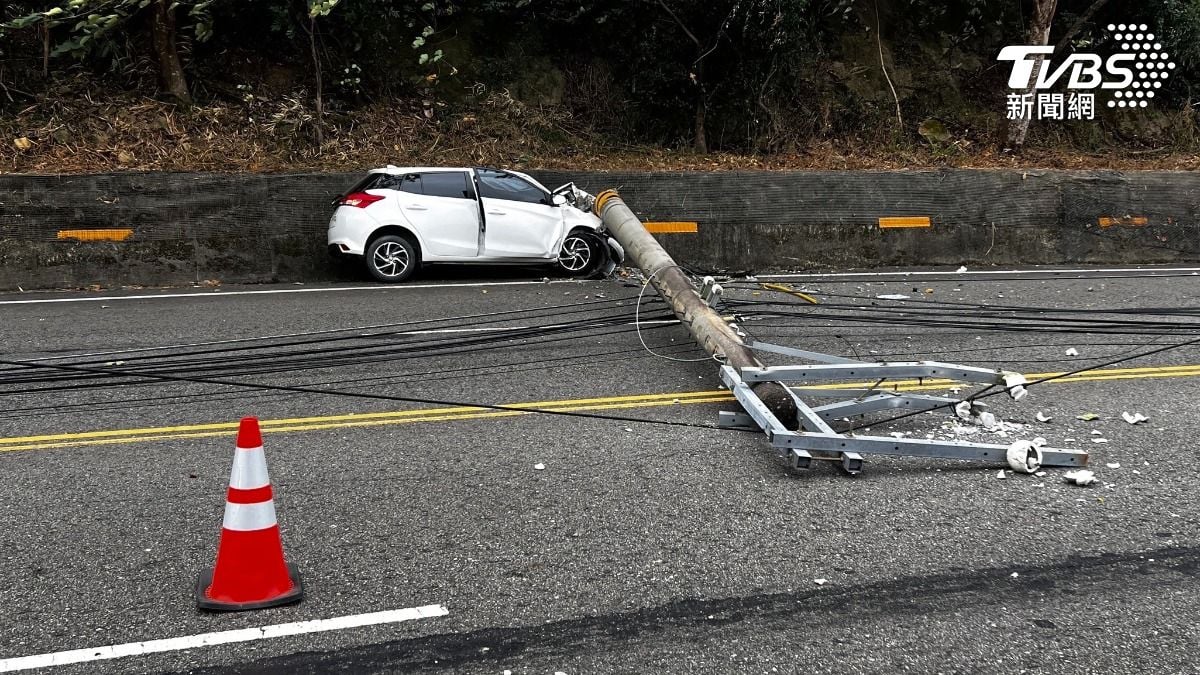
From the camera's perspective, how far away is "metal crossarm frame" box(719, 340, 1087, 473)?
5266mm

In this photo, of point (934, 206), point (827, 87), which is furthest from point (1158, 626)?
point (827, 87)

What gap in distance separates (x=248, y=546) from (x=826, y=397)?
4195 mm

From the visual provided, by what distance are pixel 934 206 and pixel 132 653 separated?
46.5 feet

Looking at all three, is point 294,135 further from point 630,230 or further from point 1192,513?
point 1192,513

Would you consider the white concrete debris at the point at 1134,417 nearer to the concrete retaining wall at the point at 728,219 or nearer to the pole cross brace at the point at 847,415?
the pole cross brace at the point at 847,415

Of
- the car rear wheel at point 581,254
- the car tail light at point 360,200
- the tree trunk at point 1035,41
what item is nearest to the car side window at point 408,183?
the car tail light at point 360,200

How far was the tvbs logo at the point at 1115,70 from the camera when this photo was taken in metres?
20.6

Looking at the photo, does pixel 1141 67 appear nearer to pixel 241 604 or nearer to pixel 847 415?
pixel 847 415

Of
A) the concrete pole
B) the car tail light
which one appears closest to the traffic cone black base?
the concrete pole

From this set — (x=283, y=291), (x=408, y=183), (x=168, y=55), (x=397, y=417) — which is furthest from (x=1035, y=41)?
(x=397, y=417)

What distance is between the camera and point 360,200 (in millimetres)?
12102

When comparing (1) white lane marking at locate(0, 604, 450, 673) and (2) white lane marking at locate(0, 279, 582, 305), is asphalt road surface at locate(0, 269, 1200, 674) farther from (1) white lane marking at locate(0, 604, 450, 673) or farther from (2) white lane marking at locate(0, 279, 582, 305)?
(2) white lane marking at locate(0, 279, 582, 305)

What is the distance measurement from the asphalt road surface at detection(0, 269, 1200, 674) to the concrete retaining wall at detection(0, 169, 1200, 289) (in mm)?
4366

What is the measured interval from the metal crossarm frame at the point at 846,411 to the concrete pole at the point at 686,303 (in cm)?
10
